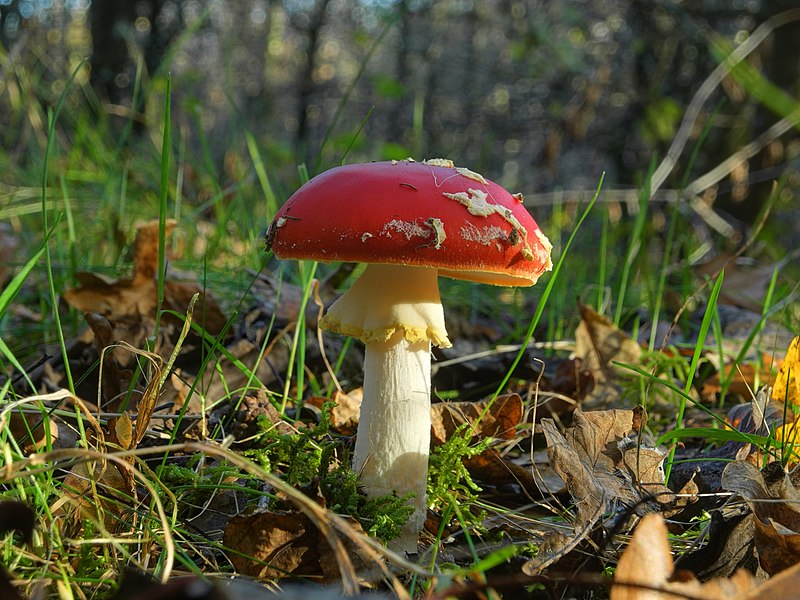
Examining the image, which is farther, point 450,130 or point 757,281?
point 450,130

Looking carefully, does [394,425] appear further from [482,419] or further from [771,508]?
[771,508]

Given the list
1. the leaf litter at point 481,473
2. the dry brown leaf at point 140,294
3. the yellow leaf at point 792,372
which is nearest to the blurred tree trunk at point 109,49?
the dry brown leaf at point 140,294

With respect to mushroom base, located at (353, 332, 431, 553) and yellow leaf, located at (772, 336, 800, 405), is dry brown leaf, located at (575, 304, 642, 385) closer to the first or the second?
yellow leaf, located at (772, 336, 800, 405)

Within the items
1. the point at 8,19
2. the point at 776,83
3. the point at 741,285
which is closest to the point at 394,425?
the point at 741,285

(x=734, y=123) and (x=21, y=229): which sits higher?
(x=734, y=123)

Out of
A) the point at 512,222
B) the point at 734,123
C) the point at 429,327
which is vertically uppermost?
the point at 734,123

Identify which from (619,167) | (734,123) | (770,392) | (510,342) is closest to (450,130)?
(619,167)

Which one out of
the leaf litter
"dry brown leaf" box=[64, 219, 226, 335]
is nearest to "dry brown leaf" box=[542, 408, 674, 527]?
the leaf litter

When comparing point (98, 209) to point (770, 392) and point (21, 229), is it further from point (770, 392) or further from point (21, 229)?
point (770, 392)
